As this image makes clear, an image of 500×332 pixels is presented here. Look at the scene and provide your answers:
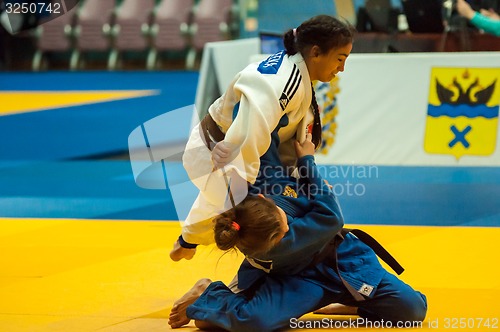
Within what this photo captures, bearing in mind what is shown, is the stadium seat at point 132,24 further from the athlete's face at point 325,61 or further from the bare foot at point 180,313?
the bare foot at point 180,313

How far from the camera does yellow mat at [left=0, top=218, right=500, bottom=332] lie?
3746 millimetres

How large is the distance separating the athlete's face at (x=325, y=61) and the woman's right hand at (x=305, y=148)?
293 millimetres

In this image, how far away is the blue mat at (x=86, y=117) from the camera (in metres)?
9.93

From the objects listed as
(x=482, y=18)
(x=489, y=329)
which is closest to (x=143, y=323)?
(x=489, y=329)

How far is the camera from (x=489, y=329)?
11.6ft

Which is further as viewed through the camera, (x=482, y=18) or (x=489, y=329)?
(x=482, y=18)

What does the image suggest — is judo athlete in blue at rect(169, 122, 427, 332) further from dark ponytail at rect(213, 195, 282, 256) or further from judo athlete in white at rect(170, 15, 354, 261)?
judo athlete in white at rect(170, 15, 354, 261)

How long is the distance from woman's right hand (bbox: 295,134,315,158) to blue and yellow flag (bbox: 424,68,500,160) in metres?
4.56

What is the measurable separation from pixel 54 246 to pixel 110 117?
296 inches

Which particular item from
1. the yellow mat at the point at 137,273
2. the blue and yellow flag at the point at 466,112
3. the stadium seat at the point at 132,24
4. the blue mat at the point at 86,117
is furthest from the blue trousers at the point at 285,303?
the stadium seat at the point at 132,24

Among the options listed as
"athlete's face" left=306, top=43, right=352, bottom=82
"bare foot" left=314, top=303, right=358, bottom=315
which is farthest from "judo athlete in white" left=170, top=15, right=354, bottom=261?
"bare foot" left=314, top=303, right=358, bottom=315

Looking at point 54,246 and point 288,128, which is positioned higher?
point 288,128

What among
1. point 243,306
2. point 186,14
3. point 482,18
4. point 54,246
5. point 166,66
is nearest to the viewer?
point 243,306

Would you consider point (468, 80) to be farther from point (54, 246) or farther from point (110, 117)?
point (110, 117)
